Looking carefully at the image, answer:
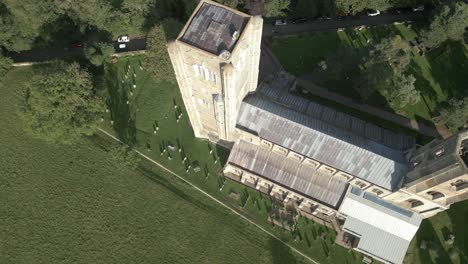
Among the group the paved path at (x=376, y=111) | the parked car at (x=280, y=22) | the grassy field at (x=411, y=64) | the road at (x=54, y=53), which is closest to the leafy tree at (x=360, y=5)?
the grassy field at (x=411, y=64)

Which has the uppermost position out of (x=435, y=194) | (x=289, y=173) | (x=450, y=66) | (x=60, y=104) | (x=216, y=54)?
(x=450, y=66)

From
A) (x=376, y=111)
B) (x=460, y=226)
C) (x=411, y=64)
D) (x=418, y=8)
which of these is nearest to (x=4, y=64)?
(x=376, y=111)

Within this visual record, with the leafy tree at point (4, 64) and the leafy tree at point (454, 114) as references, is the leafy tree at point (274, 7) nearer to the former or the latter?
the leafy tree at point (454, 114)

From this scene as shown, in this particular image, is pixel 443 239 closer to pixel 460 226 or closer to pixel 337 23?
pixel 460 226

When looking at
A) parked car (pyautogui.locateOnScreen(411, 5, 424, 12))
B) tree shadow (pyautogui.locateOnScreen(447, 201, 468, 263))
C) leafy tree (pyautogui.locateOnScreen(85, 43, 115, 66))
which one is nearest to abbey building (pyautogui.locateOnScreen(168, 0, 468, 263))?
tree shadow (pyautogui.locateOnScreen(447, 201, 468, 263))

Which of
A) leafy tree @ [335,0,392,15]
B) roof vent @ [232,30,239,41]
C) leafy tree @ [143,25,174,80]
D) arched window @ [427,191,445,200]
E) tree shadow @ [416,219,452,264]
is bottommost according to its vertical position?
tree shadow @ [416,219,452,264]

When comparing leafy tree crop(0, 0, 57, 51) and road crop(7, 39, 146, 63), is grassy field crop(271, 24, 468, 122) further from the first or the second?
leafy tree crop(0, 0, 57, 51)
